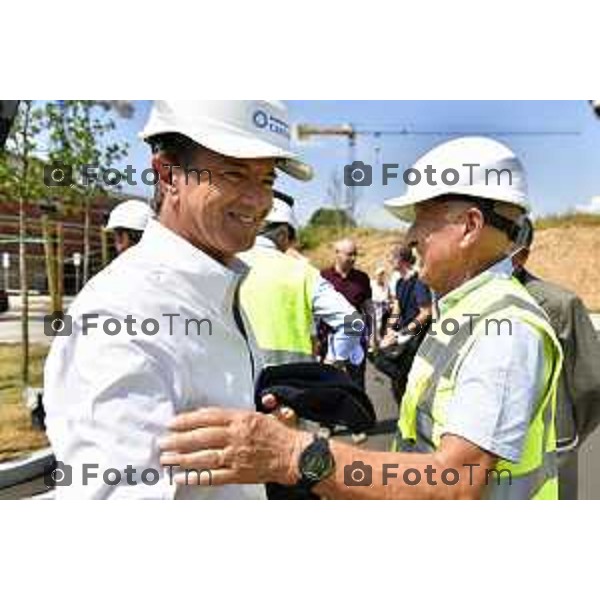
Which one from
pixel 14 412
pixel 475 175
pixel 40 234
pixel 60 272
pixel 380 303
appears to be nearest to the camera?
pixel 475 175

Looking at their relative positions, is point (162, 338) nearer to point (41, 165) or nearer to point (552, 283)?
point (552, 283)

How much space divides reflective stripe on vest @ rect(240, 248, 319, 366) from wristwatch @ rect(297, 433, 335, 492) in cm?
86

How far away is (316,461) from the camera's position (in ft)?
4.64

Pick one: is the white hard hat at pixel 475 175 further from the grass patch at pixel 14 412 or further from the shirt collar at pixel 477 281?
the grass patch at pixel 14 412

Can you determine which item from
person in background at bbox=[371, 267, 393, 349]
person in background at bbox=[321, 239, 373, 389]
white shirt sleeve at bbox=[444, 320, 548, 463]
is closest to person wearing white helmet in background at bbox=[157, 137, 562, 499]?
white shirt sleeve at bbox=[444, 320, 548, 463]

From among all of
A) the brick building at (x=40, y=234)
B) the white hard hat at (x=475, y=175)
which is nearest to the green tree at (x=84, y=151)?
the brick building at (x=40, y=234)

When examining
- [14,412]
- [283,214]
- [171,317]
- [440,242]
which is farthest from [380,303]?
[171,317]

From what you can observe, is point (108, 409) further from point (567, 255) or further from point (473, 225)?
point (567, 255)

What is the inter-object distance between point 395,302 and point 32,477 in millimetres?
1592

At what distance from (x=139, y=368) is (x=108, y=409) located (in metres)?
0.07

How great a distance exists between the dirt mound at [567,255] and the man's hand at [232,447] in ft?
3.58

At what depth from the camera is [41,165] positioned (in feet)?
9.57

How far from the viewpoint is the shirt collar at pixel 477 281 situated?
1.62 metres

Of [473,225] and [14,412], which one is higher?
[473,225]
